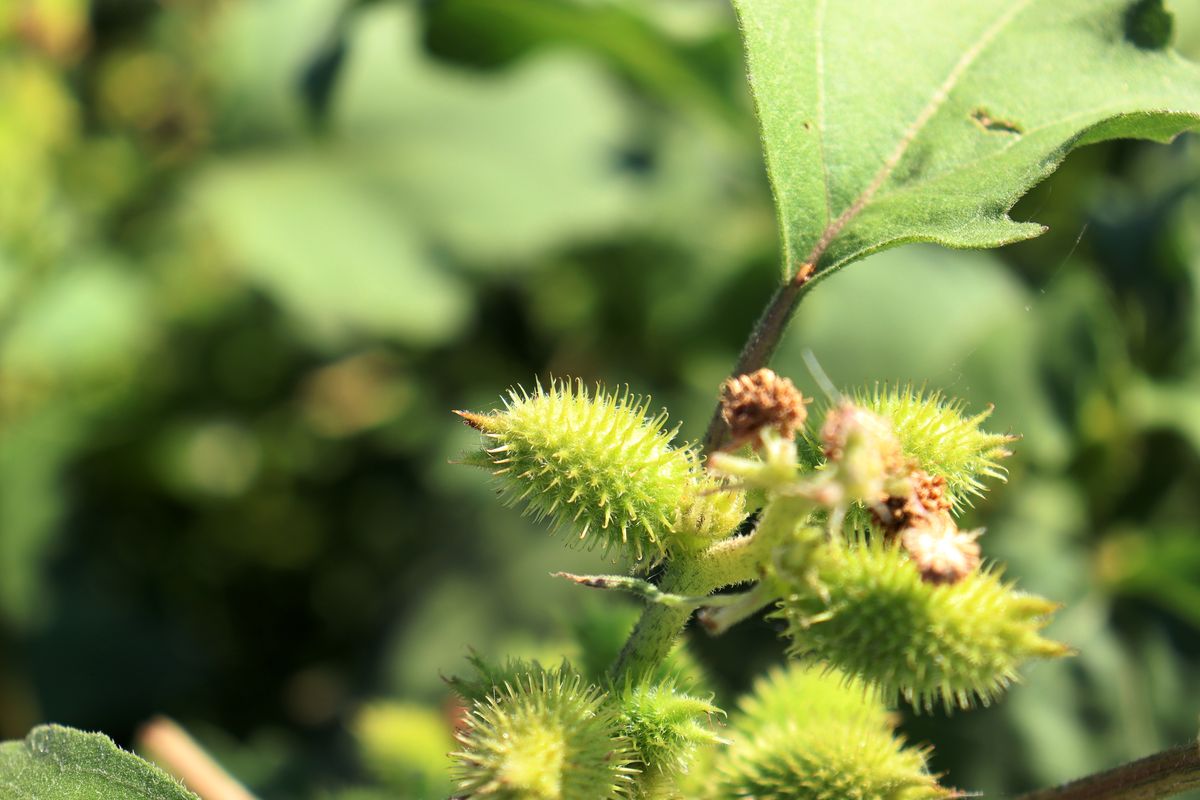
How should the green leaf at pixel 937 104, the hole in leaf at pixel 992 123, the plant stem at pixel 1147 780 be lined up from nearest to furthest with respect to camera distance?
the plant stem at pixel 1147 780, the green leaf at pixel 937 104, the hole in leaf at pixel 992 123

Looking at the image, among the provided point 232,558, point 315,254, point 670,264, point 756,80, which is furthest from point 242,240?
point 756,80

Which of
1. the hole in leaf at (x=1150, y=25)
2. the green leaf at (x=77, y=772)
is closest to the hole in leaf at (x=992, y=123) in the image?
the hole in leaf at (x=1150, y=25)

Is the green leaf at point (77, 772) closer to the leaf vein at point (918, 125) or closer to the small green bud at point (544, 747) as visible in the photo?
the small green bud at point (544, 747)

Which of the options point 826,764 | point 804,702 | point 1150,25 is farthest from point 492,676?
point 1150,25

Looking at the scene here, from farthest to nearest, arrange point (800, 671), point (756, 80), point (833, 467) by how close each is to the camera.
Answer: point (800, 671), point (756, 80), point (833, 467)

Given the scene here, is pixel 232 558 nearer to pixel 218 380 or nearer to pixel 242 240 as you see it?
pixel 218 380

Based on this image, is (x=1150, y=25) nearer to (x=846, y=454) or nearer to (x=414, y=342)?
(x=846, y=454)

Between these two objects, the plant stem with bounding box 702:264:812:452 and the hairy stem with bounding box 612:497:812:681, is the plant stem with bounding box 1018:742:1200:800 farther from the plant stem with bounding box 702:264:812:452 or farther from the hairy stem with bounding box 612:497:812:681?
the plant stem with bounding box 702:264:812:452
